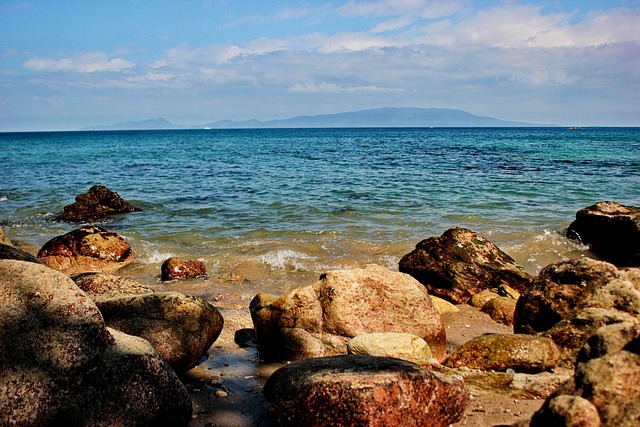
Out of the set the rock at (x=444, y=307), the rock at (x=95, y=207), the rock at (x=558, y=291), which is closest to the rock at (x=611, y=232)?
the rock at (x=444, y=307)

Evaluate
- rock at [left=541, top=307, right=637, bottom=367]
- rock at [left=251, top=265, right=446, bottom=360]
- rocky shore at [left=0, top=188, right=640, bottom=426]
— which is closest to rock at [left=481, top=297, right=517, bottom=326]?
rocky shore at [left=0, top=188, right=640, bottom=426]

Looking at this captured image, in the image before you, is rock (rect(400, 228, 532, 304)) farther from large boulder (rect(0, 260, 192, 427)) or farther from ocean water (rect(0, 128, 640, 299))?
large boulder (rect(0, 260, 192, 427))

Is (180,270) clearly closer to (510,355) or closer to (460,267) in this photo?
(460,267)

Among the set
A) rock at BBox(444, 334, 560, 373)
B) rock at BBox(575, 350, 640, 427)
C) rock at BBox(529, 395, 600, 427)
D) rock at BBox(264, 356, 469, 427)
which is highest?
rock at BBox(575, 350, 640, 427)

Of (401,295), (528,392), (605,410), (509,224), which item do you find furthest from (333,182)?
(605,410)

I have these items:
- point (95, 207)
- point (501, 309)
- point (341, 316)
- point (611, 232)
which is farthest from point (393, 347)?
point (95, 207)

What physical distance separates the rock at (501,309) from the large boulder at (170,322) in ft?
13.9

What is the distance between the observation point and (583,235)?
489 inches

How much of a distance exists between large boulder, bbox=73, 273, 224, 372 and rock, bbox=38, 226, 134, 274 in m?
5.27

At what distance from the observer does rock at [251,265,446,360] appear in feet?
19.1

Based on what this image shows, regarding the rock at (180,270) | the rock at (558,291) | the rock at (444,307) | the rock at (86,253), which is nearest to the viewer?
the rock at (558,291)

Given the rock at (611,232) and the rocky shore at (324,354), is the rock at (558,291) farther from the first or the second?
the rock at (611,232)

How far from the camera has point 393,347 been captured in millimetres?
5117

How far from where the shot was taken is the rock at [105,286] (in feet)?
22.1
